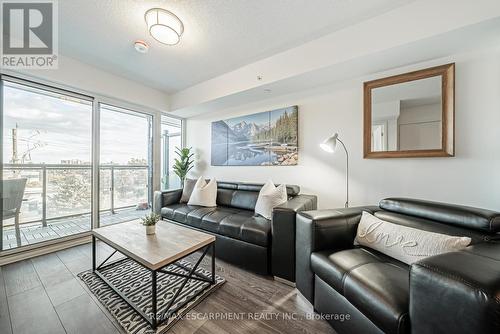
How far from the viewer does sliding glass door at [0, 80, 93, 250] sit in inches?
86.7

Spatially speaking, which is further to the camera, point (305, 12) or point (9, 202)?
point (9, 202)

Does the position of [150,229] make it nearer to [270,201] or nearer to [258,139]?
[270,201]

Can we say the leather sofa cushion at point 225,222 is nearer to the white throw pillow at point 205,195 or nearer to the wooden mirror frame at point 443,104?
the white throw pillow at point 205,195

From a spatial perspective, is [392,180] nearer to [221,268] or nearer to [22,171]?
[221,268]

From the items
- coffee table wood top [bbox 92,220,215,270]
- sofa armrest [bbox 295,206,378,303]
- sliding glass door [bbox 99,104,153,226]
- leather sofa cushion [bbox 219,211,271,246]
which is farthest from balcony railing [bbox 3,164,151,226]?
sofa armrest [bbox 295,206,378,303]

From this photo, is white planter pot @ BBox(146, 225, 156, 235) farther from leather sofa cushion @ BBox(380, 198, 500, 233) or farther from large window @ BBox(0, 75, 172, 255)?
leather sofa cushion @ BBox(380, 198, 500, 233)

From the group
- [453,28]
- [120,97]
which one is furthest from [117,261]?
[453,28]

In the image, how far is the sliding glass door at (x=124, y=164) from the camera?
3.02 metres

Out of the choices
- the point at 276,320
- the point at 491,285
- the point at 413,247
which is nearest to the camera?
the point at 491,285

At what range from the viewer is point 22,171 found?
7.49 feet

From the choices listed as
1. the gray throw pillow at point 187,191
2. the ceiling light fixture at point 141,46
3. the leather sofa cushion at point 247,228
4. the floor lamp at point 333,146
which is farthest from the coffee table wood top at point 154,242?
the ceiling light fixture at point 141,46

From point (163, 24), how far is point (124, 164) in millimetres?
2428

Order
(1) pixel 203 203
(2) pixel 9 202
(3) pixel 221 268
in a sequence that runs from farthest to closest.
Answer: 1. (1) pixel 203 203
2. (2) pixel 9 202
3. (3) pixel 221 268

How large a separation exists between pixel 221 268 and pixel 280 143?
72.5 inches
